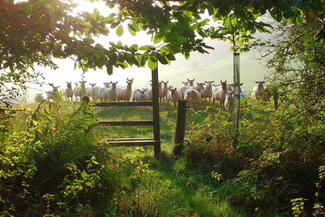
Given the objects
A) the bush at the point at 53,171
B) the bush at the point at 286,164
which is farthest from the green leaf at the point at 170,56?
the bush at the point at 286,164

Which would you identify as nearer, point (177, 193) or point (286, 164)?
point (286, 164)

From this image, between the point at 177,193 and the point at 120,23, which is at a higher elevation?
the point at 120,23

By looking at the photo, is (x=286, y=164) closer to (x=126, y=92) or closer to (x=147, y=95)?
(x=147, y=95)

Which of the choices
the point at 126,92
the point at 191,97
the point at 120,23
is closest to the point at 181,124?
the point at 120,23

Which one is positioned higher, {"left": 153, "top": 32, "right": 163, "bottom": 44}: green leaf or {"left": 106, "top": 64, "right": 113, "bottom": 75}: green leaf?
{"left": 153, "top": 32, "right": 163, "bottom": 44}: green leaf

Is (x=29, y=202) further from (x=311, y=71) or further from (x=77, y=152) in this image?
(x=311, y=71)

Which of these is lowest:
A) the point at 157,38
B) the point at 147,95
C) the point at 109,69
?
the point at 109,69

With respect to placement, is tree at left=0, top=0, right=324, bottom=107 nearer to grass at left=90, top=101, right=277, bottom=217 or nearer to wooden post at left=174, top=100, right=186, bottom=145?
grass at left=90, top=101, right=277, bottom=217

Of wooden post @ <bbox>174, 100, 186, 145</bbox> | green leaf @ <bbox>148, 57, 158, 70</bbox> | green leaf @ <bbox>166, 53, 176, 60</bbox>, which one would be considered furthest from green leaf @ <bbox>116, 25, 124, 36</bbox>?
wooden post @ <bbox>174, 100, 186, 145</bbox>

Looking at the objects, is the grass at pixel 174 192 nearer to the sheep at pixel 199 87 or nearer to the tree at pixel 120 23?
the tree at pixel 120 23

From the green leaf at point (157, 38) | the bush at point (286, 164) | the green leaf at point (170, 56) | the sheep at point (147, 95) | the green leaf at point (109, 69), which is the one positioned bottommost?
the bush at point (286, 164)

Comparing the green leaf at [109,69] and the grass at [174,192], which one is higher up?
the green leaf at [109,69]

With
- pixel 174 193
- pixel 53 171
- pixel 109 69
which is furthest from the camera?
pixel 174 193

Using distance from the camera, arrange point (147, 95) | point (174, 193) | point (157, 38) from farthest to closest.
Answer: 1. point (147, 95)
2. point (174, 193)
3. point (157, 38)
